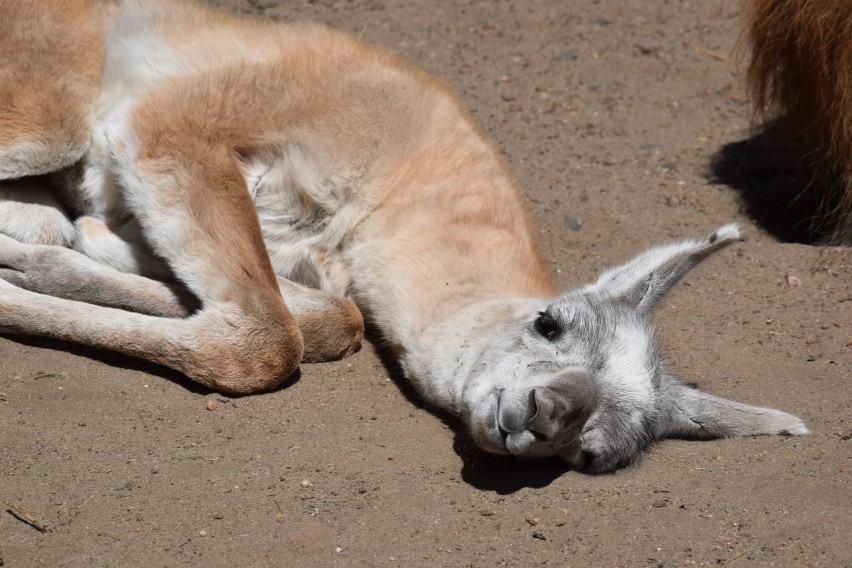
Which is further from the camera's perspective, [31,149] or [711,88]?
[711,88]

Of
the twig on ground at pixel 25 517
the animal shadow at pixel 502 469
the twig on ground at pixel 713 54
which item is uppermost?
the twig on ground at pixel 713 54

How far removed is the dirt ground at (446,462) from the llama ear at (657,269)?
0.65m

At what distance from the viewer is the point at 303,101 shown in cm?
516

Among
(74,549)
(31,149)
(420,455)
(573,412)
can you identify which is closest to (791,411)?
(573,412)

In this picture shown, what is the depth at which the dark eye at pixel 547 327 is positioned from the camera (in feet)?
15.4

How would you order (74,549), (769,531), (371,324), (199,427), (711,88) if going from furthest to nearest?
A: (711,88) → (371,324) → (199,427) → (769,531) → (74,549)

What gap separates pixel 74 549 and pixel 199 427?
0.91 metres

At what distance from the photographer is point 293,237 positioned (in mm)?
5391

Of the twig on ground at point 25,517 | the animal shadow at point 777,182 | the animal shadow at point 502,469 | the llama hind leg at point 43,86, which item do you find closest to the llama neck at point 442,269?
the animal shadow at point 502,469

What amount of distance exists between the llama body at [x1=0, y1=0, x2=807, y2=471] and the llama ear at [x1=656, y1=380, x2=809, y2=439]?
1 centimetres

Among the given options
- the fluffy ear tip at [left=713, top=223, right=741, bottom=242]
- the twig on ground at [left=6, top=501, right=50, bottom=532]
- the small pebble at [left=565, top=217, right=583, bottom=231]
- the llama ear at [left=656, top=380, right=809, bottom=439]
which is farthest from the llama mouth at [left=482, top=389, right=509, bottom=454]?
the small pebble at [left=565, top=217, right=583, bottom=231]

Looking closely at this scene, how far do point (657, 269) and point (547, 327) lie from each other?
636mm

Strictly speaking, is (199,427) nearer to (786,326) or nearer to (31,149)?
(31,149)

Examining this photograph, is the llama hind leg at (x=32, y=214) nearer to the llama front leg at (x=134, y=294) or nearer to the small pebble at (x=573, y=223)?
the llama front leg at (x=134, y=294)
